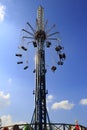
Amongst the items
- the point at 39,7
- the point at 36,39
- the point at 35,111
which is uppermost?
the point at 39,7

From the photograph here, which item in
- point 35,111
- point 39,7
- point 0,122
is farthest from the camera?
point 0,122

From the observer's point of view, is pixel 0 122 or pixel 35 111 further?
pixel 0 122

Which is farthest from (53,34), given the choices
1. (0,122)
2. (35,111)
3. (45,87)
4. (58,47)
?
(0,122)

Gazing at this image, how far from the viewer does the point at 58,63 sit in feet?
189

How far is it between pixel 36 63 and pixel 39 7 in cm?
1375

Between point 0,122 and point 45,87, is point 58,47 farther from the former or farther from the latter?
point 0,122

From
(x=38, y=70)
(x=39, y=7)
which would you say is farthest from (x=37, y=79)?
(x=39, y=7)

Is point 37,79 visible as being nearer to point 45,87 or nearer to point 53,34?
point 45,87

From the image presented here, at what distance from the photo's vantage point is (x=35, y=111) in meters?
53.8

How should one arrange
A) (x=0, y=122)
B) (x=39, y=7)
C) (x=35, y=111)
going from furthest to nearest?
(x=0, y=122)
(x=39, y=7)
(x=35, y=111)

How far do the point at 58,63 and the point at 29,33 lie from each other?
889cm

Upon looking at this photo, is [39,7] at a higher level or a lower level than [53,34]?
higher

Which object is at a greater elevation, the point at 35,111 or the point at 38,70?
the point at 38,70

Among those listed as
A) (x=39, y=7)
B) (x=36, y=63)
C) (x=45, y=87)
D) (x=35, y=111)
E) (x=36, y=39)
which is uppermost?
(x=39, y=7)
